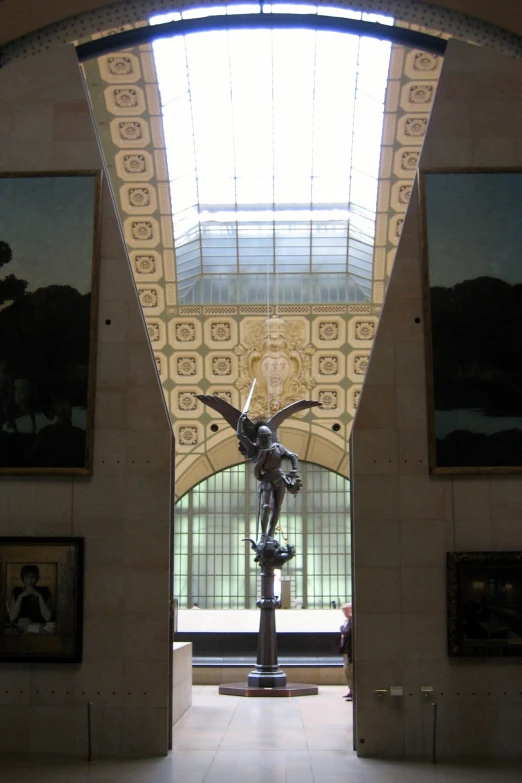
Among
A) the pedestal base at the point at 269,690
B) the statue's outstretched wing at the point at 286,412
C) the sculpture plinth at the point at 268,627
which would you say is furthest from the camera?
the sculpture plinth at the point at 268,627

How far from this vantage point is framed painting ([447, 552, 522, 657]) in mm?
11266

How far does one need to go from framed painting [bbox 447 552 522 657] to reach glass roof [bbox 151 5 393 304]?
17.2m

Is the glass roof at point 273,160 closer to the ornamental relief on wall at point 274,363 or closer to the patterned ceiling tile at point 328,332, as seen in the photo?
the patterned ceiling tile at point 328,332

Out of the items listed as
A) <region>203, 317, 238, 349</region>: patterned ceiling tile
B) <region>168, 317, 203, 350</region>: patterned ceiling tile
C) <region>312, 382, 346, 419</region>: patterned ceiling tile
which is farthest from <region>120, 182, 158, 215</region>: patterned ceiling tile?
<region>312, 382, 346, 419</region>: patterned ceiling tile

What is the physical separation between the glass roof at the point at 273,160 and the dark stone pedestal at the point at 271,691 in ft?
46.1

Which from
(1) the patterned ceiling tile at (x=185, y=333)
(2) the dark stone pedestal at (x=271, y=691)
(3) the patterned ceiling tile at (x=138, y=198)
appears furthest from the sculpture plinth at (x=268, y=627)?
(3) the patterned ceiling tile at (x=138, y=198)

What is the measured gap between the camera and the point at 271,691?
16.5 metres

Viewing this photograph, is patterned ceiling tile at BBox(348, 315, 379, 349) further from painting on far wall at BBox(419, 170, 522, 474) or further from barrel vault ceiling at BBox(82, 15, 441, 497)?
painting on far wall at BBox(419, 170, 522, 474)

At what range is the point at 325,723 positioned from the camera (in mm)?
13367

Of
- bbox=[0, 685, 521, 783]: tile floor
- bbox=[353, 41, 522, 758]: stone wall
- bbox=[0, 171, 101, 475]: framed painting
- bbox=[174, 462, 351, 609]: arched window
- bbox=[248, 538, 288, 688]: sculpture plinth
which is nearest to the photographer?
bbox=[0, 685, 521, 783]: tile floor

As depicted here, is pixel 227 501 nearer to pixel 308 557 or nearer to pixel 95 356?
pixel 308 557

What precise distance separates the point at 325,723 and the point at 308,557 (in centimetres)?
1552

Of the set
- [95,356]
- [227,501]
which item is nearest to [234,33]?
[227,501]

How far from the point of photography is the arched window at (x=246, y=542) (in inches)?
1130
